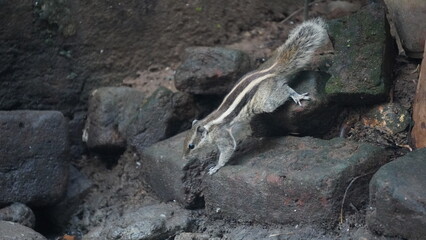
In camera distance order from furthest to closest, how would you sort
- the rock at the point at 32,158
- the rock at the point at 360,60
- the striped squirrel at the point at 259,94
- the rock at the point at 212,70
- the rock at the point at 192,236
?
the rock at the point at 212,70 → the rock at the point at 32,158 → the striped squirrel at the point at 259,94 → the rock at the point at 360,60 → the rock at the point at 192,236

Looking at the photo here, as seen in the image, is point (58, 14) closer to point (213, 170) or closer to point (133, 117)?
point (133, 117)

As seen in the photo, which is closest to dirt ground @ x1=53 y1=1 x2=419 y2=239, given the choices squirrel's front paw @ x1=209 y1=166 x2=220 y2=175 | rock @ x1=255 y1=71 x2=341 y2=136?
rock @ x1=255 y1=71 x2=341 y2=136

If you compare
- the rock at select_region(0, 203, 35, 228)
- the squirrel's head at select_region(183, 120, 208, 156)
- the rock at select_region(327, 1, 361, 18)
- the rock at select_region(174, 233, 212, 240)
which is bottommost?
the rock at select_region(0, 203, 35, 228)

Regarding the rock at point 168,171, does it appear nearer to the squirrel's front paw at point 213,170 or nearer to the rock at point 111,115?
the squirrel's front paw at point 213,170

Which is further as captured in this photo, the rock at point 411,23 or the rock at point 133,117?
the rock at point 133,117

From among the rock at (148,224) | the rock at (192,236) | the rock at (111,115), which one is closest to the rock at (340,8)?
the rock at (111,115)

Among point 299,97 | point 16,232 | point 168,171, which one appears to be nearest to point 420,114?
point 299,97

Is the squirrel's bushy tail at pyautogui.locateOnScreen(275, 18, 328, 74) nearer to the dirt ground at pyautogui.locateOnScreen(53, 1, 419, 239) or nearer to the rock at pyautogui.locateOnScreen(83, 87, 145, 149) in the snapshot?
the dirt ground at pyautogui.locateOnScreen(53, 1, 419, 239)
